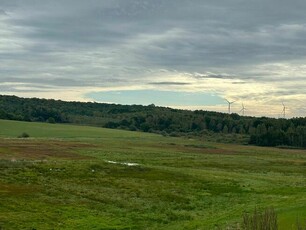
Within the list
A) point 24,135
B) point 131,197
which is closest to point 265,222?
point 131,197

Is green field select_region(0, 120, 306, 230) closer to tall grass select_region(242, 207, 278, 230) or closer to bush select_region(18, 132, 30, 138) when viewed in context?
tall grass select_region(242, 207, 278, 230)

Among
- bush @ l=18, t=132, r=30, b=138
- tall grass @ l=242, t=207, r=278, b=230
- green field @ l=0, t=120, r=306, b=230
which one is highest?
tall grass @ l=242, t=207, r=278, b=230

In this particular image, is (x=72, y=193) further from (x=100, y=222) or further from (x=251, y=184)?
(x=251, y=184)

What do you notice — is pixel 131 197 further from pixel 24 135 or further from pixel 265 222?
pixel 24 135

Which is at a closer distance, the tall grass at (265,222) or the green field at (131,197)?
the tall grass at (265,222)

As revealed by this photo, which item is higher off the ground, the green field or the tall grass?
the tall grass

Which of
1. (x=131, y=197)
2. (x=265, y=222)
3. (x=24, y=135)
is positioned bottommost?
(x=131, y=197)

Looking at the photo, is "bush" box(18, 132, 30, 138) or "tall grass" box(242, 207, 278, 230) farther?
"bush" box(18, 132, 30, 138)

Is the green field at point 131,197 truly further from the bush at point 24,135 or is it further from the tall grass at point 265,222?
the bush at point 24,135

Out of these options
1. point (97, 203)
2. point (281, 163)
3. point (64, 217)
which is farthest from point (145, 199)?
point (281, 163)

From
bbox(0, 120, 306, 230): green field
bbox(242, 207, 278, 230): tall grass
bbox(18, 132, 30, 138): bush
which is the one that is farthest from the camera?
bbox(18, 132, 30, 138): bush

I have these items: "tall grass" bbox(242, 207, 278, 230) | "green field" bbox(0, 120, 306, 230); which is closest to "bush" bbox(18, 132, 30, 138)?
"green field" bbox(0, 120, 306, 230)

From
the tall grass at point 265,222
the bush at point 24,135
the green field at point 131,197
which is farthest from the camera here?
the bush at point 24,135

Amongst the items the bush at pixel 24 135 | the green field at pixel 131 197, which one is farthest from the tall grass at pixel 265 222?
the bush at pixel 24 135
